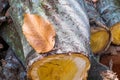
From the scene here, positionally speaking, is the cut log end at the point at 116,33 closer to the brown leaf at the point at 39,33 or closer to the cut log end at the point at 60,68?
the cut log end at the point at 60,68

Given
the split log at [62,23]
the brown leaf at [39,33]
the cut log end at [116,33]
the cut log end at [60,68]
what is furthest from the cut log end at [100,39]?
the brown leaf at [39,33]

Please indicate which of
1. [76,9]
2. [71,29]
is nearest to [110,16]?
[76,9]

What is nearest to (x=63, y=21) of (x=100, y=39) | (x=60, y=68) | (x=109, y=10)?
(x=60, y=68)

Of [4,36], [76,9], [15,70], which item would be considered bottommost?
[15,70]

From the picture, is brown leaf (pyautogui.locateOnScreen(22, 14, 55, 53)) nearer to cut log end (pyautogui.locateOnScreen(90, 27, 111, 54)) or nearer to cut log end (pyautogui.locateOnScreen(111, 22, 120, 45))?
cut log end (pyautogui.locateOnScreen(90, 27, 111, 54))

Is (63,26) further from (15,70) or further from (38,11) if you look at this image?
(15,70)

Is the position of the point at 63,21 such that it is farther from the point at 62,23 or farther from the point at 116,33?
the point at 116,33
